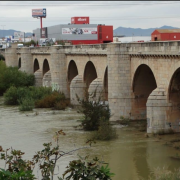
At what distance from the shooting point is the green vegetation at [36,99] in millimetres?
31545

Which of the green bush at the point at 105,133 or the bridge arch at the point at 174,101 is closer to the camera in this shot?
the green bush at the point at 105,133

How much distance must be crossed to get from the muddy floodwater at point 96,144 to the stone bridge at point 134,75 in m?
1.26

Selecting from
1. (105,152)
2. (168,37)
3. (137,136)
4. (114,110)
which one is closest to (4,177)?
(105,152)

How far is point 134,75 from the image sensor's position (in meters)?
24.4

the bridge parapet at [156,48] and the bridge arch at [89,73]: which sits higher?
the bridge parapet at [156,48]

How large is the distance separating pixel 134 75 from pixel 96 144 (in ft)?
19.8

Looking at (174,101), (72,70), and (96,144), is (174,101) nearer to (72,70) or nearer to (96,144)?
(96,144)

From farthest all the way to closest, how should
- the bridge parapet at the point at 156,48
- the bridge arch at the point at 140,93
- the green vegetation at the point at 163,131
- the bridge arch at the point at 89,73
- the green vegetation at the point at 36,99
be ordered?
the bridge arch at the point at 89,73
the green vegetation at the point at 36,99
the bridge arch at the point at 140,93
the green vegetation at the point at 163,131
the bridge parapet at the point at 156,48

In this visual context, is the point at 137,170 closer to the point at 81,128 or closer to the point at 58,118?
the point at 81,128

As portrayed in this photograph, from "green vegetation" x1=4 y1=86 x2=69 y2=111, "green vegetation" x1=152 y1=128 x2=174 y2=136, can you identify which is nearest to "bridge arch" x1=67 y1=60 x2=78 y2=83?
"green vegetation" x1=4 y1=86 x2=69 y2=111

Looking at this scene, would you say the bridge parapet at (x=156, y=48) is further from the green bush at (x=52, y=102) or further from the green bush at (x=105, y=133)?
the green bush at (x=52, y=102)

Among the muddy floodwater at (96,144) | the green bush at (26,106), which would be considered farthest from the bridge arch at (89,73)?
the muddy floodwater at (96,144)

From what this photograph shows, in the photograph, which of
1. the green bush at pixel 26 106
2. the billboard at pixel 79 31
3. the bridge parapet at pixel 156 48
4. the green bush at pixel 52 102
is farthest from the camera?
the billboard at pixel 79 31

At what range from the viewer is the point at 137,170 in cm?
1525
